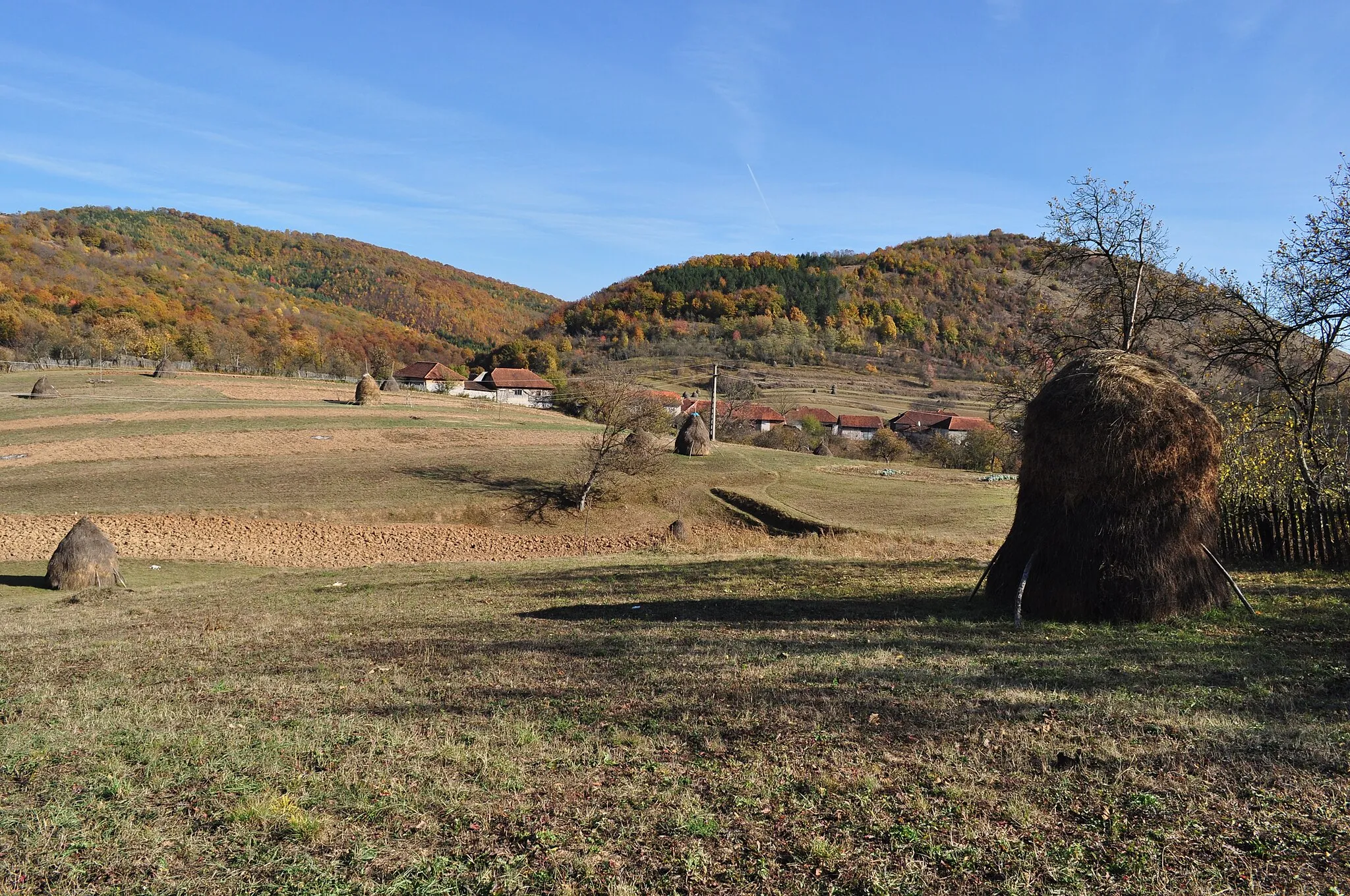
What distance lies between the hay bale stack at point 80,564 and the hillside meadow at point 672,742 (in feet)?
6.37

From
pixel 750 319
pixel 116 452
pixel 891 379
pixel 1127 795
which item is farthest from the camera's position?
pixel 750 319

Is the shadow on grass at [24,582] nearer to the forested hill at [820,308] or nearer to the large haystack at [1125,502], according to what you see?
the large haystack at [1125,502]

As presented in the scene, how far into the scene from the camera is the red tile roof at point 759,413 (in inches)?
3703

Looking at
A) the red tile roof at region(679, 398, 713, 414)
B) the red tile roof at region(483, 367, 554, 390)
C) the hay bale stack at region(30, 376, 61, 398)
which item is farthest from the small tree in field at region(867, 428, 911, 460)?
the hay bale stack at region(30, 376, 61, 398)

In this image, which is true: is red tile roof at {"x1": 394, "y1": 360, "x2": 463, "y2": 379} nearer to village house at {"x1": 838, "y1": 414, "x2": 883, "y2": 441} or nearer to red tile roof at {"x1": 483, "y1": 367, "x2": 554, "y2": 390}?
red tile roof at {"x1": 483, "y1": 367, "x2": 554, "y2": 390}

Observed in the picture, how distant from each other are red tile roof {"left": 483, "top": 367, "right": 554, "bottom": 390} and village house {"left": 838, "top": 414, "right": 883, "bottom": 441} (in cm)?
4141

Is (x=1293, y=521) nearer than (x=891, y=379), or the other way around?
(x=1293, y=521)

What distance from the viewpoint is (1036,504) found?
537 inches

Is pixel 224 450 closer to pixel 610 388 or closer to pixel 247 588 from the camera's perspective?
pixel 610 388

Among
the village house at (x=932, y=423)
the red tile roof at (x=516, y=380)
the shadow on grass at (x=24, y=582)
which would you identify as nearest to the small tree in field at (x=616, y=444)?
the shadow on grass at (x=24, y=582)

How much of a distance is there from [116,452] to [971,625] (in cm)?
4575

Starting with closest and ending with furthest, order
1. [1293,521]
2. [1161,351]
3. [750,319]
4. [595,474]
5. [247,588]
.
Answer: [1293,521] → [247,588] → [1161,351] → [595,474] → [750,319]

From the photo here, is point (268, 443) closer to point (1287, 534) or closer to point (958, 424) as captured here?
point (1287, 534)

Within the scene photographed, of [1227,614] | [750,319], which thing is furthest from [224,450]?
[750,319]
